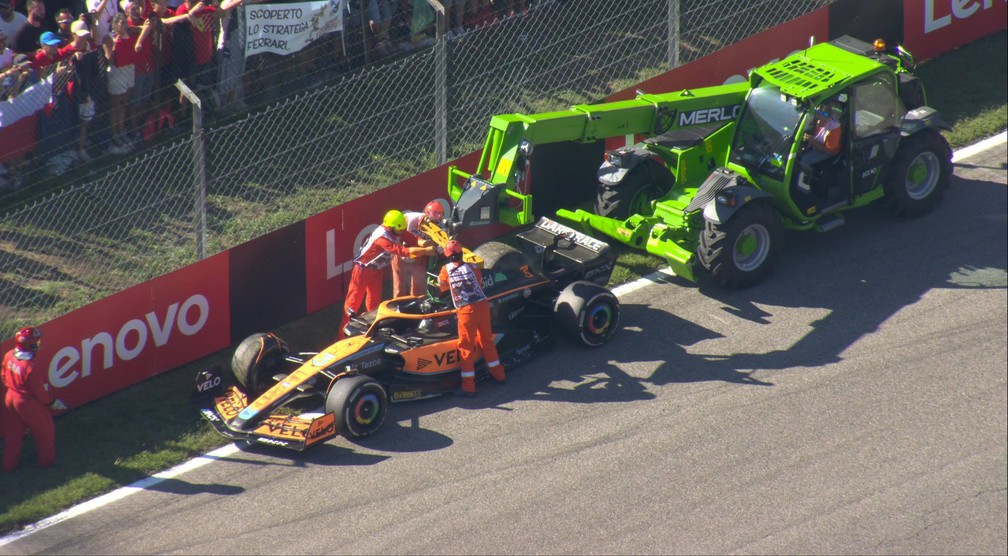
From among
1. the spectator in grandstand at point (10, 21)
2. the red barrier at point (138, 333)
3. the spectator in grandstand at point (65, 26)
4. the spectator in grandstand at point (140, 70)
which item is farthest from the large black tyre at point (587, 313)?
Answer: the spectator in grandstand at point (10, 21)

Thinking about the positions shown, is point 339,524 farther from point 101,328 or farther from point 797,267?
point 797,267

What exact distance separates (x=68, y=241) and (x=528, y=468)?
538 centimetres

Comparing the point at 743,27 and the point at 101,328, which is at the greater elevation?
the point at 743,27

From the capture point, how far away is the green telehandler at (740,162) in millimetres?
12820

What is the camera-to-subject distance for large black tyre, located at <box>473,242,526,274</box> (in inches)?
500

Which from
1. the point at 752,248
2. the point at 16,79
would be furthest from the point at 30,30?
the point at 752,248

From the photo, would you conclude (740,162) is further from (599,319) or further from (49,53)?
(49,53)

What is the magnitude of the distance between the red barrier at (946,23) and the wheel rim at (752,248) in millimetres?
5356

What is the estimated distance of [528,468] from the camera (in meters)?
11.0

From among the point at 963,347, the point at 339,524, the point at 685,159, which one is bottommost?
the point at 339,524

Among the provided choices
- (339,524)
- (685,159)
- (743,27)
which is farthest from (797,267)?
(339,524)

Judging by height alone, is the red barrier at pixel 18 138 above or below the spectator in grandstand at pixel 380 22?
below

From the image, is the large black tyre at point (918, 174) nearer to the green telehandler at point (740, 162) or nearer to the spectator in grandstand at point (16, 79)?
the green telehandler at point (740, 162)

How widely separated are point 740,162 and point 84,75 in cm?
701
